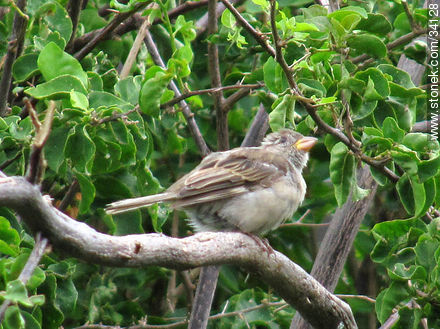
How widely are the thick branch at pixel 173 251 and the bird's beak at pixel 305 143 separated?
1346 millimetres

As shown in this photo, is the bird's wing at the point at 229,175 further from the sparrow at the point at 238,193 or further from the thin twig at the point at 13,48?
the thin twig at the point at 13,48

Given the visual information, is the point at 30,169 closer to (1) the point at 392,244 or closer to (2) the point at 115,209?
(2) the point at 115,209

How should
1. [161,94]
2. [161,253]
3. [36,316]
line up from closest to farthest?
[161,253]
[36,316]
[161,94]

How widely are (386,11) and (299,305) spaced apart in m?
2.78

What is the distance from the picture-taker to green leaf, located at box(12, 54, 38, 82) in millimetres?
4250

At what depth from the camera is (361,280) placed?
629 cm

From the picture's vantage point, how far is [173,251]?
3.03m

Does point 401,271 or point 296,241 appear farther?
point 296,241

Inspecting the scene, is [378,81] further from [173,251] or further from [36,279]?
[36,279]

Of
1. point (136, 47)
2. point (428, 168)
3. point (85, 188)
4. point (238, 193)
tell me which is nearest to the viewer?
point (428, 168)

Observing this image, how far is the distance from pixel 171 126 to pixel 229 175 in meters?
0.64

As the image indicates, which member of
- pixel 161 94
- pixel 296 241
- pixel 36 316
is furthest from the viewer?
pixel 296 241

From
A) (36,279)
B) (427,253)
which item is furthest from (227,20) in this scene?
(36,279)

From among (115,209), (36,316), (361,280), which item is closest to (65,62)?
(115,209)
